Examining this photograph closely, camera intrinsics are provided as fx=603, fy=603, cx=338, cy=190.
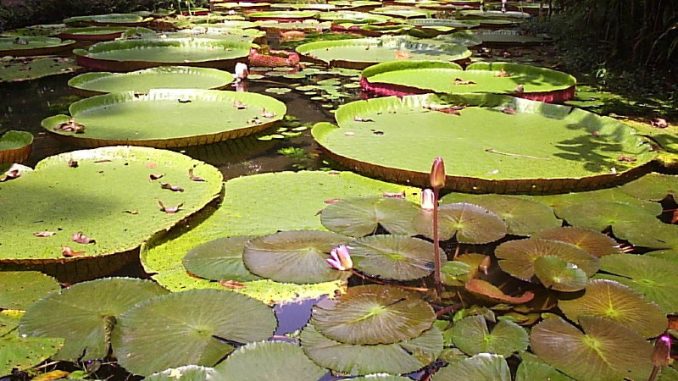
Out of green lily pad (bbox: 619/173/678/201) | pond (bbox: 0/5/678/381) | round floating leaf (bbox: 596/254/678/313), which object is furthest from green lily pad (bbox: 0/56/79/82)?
round floating leaf (bbox: 596/254/678/313)

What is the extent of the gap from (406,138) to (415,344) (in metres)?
1.77

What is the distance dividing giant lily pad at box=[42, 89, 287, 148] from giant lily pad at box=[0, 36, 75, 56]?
2.74 m

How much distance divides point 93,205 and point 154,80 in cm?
251

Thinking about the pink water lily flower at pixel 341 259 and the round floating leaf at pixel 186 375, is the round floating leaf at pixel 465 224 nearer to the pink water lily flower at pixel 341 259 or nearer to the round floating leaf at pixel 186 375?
the pink water lily flower at pixel 341 259

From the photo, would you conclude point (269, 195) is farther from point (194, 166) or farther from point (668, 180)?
point (668, 180)

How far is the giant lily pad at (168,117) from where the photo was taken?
307cm

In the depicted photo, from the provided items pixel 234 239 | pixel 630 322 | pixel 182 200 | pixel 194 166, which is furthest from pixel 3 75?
pixel 630 322

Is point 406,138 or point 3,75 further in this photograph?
point 3,75

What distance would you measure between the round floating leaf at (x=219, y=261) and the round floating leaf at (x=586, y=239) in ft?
3.27

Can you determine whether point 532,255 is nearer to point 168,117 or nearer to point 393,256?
point 393,256

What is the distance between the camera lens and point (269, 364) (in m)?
1.34

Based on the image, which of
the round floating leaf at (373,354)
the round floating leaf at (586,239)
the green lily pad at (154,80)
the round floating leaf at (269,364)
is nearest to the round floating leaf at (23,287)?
the round floating leaf at (269,364)

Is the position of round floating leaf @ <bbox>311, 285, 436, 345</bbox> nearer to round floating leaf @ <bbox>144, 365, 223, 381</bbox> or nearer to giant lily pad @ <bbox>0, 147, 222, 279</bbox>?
round floating leaf @ <bbox>144, 365, 223, 381</bbox>

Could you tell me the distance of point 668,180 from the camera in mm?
2629
